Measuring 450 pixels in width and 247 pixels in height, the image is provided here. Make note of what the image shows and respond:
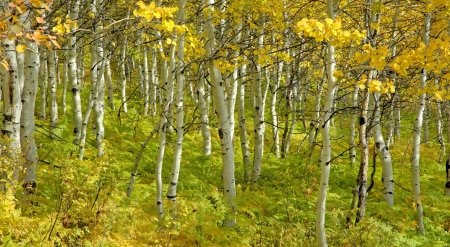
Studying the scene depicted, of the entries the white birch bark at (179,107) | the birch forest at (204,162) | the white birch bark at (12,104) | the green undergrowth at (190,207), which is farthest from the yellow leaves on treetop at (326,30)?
the white birch bark at (12,104)

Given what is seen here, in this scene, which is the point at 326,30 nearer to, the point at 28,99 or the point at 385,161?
the point at 28,99

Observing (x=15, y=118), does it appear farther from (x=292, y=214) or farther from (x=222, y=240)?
(x=292, y=214)

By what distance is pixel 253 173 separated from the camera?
9273mm

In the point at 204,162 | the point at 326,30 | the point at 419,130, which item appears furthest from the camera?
the point at 204,162

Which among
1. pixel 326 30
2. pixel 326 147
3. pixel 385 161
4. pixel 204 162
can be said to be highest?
pixel 326 30

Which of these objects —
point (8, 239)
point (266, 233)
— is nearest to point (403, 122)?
point (266, 233)

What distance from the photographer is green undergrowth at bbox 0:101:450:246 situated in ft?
15.6

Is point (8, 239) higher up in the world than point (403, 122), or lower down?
lower down

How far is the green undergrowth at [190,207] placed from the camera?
15.6ft

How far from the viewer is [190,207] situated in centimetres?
634

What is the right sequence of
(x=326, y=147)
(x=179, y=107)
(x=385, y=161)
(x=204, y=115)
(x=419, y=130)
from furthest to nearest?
(x=204, y=115) → (x=385, y=161) → (x=419, y=130) → (x=179, y=107) → (x=326, y=147)

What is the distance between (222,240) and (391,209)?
422 centimetres

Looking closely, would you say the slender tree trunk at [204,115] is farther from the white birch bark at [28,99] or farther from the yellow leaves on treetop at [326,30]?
the yellow leaves on treetop at [326,30]

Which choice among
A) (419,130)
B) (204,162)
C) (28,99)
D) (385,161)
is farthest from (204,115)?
(28,99)
